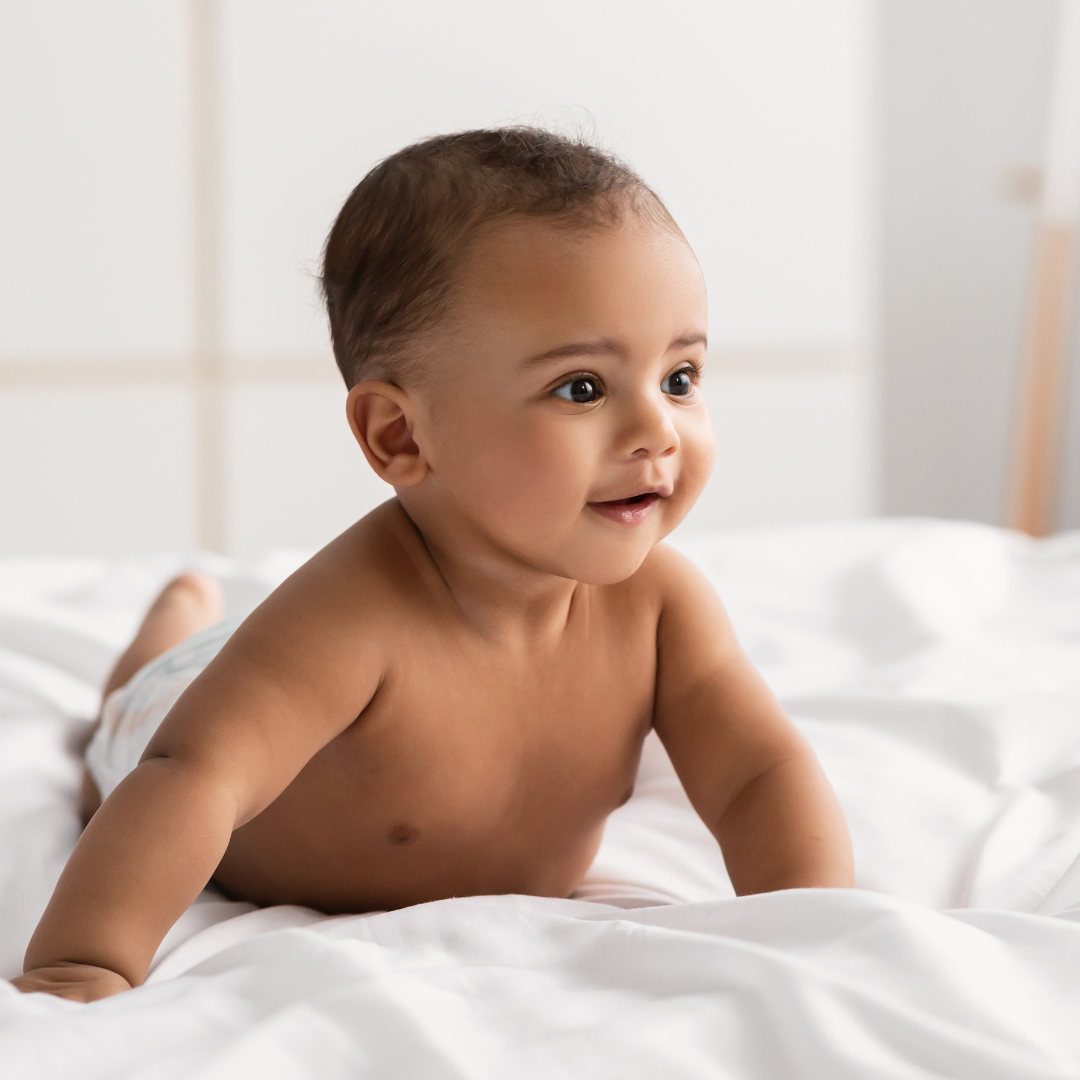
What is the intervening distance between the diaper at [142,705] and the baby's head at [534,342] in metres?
0.27

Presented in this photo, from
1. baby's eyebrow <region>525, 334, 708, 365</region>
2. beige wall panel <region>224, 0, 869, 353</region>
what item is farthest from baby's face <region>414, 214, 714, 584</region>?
beige wall panel <region>224, 0, 869, 353</region>

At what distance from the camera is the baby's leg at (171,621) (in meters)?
1.03

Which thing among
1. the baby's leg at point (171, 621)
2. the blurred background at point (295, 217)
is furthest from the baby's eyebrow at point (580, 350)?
the blurred background at point (295, 217)

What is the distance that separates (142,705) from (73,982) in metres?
0.36

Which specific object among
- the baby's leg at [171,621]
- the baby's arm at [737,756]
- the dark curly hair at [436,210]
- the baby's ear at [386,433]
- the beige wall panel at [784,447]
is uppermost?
the dark curly hair at [436,210]

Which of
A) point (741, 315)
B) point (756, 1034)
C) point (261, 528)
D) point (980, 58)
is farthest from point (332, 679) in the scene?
point (980, 58)

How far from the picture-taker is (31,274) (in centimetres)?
232

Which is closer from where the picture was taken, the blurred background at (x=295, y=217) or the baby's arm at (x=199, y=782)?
the baby's arm at (x=199, y=782)

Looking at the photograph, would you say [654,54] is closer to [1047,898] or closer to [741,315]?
[741,315]

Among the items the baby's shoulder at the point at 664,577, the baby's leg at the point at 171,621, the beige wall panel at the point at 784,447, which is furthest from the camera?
the beige wall panel at the point at 784,447

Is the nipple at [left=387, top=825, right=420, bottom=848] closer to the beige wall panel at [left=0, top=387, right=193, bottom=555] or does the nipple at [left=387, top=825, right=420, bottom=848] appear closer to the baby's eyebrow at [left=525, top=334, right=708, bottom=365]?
the baby's eyebrow at [left=525, top=334, right=708, bottom=365]

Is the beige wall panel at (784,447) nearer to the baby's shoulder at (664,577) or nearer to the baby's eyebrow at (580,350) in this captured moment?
the baby's shoulder at (664,577)

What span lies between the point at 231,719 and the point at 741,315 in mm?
2210

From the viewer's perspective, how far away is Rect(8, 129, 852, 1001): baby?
0.62m
